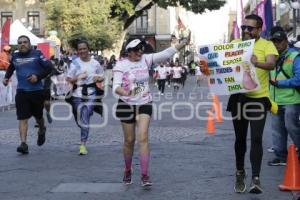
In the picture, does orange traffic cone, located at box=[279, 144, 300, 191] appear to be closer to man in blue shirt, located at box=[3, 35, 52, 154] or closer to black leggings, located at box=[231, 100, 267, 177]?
black leggings, located at box=[231, 100, 267, 177]

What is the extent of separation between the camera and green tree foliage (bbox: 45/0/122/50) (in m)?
41.3

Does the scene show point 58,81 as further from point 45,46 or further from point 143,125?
point 143,125

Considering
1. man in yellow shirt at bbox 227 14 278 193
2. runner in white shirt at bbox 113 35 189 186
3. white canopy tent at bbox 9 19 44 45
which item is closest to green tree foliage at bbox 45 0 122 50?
white canopy tent at bbox 9 19 44 45

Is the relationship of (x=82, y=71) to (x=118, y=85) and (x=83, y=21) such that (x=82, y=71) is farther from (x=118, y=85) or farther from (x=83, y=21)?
(x=83, y=21)

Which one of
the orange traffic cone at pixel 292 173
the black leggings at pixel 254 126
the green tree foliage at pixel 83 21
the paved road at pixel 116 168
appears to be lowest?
the paved road at pixel 116 168

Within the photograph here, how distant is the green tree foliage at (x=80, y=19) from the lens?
41281 mm

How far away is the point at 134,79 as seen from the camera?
23.6ft

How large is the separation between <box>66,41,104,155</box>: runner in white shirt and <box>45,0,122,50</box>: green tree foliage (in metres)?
30.1

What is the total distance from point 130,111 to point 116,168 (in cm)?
162

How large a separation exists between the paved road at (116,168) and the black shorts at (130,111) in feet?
2.59

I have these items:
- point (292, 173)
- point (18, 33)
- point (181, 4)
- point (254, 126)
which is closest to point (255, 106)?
point (254, 126)

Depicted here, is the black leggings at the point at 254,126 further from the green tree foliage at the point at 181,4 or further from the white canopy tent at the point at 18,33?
the green tree foliage at the point at 181,4

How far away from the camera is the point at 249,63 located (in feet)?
21.9

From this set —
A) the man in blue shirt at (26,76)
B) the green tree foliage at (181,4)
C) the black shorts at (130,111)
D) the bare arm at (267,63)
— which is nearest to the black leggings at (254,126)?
the bare arm at (267,63)
